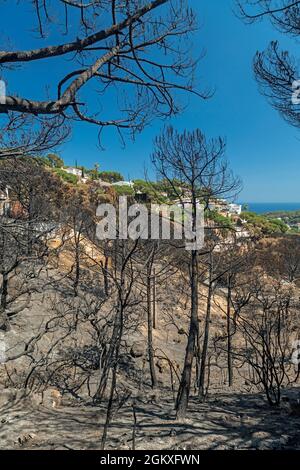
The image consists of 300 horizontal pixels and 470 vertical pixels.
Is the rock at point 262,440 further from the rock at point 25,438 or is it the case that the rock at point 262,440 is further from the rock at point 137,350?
the rock at point 137,350

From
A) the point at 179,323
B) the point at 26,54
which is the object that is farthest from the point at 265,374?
the point at 179,323

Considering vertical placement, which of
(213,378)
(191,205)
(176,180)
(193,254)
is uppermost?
(176,180)

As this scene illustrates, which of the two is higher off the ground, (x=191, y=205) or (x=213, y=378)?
(x=191, y=205)

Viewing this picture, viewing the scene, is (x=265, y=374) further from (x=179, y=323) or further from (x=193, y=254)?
(x=179, y=323)

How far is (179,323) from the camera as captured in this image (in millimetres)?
17297

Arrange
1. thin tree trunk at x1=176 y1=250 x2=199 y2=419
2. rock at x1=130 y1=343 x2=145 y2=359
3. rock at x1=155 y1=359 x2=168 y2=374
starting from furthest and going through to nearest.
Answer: rock at x1=130 y1=343 x2=145 y2=359 → rock at x1=155 y1=359 x2=168 y2=374 → thin tree trunk at x1=176 y1=250 x2=199 y2=419

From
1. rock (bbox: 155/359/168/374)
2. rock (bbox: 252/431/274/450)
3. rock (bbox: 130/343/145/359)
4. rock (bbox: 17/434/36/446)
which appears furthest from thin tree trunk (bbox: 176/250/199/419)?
rock (bbox: 130/343/145/359)

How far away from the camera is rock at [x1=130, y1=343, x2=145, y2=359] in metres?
12.5

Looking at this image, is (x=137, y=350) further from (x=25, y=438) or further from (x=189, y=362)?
(x=25, y=438)

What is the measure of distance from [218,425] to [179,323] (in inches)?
530

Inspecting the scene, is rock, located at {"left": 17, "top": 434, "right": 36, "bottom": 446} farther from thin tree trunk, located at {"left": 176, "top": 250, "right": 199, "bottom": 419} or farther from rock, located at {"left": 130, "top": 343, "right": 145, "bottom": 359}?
rock, located at {"left": 130, "top": 343, "right": 145, "bottom": 359}

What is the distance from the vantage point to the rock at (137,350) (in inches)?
493

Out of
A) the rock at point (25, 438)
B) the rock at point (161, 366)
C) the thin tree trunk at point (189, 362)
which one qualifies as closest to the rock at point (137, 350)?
the rock at point (161, 366)
